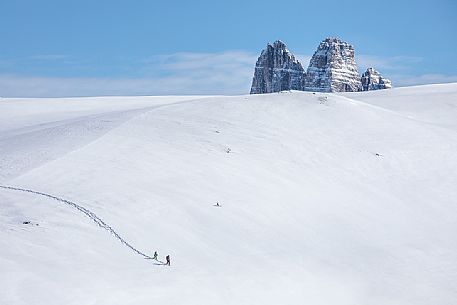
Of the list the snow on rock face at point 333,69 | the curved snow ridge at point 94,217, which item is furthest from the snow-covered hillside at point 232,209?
the snow on rock face at point 333,69

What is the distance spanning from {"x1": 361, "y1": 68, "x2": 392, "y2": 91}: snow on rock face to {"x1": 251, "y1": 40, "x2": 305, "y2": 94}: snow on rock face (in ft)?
35.7

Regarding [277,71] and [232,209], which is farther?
[277,71]

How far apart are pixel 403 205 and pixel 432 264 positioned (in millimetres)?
4387

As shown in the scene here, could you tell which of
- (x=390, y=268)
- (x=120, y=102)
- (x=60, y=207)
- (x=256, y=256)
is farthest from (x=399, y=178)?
(x=120, y=102)

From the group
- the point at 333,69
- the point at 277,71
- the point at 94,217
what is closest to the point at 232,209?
the point at 94,217

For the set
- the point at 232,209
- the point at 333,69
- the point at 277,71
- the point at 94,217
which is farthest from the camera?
the point at 277,71

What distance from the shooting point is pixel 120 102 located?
4003 centimetres

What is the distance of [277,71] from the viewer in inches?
4363

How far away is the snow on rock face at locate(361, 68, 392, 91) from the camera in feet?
330

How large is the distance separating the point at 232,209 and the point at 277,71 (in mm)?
96756

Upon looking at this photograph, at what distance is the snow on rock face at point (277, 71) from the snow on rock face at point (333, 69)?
157 inches

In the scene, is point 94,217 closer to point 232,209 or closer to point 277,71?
point 232,209

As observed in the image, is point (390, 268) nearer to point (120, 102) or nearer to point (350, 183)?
point (350, 183)

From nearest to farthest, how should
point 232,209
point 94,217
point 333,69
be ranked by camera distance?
point 94,217 → point 232,209 → point 333,69
